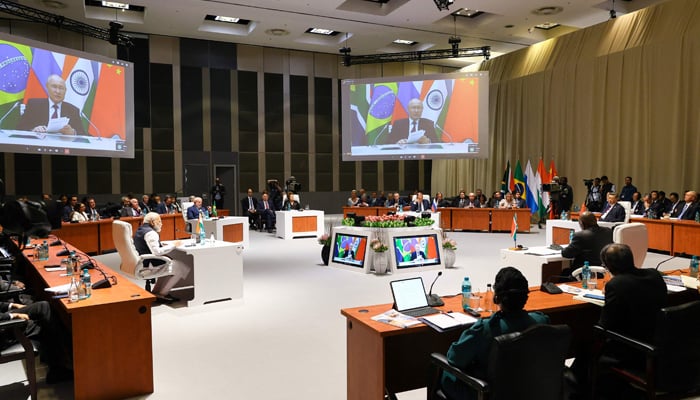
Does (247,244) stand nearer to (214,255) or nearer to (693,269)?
(214,255)

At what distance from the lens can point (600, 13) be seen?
14328 millimetres

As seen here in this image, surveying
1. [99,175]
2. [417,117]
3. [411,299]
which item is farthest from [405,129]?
[411,299]

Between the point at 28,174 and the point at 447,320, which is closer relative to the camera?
the point at 447,320

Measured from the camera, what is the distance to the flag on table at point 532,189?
1563cm

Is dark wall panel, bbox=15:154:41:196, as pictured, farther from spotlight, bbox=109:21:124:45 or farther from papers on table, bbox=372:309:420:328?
papers on table, bbox=372:309:420:328

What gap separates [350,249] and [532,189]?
9.40 m

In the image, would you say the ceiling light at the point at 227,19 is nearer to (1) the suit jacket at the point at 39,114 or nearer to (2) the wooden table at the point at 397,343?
(1) the suit jacket at the point at 39,114

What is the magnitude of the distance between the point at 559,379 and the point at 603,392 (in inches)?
42.4

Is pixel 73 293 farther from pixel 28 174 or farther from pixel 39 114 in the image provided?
pixel 28 174

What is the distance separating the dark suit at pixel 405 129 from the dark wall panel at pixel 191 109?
690 centimetres

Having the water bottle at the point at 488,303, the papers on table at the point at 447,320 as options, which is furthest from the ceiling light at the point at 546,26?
the papers on table at the point at 447,320

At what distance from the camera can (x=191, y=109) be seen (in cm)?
1767

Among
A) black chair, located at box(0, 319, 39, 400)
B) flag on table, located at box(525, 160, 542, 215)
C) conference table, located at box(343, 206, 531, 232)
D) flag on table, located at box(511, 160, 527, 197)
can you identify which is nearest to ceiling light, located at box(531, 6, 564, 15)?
flag on table, located at box(525, 160, 542, 215)

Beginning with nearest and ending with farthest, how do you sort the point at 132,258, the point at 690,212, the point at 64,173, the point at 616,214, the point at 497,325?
the point at 497,325 → the point at 132,258 → the point at 690,212 → the point at 616,214 → the point at 64,173
